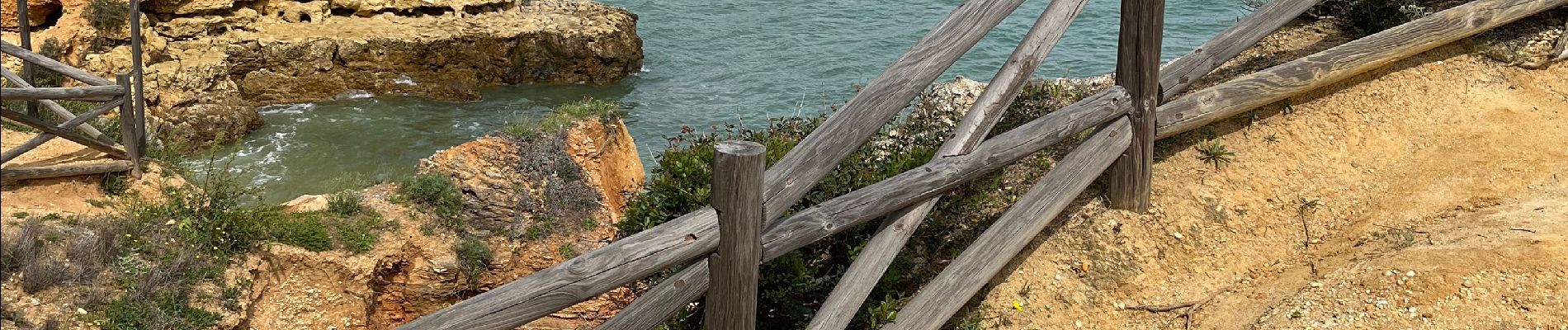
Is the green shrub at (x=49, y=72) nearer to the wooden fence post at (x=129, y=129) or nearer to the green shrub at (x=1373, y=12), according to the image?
the wooden fence post at (x=129, y=129)

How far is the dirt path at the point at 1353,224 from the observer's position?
5.32 metres

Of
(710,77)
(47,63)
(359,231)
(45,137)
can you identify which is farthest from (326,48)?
(359,231)

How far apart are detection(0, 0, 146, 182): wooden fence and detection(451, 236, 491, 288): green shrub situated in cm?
272

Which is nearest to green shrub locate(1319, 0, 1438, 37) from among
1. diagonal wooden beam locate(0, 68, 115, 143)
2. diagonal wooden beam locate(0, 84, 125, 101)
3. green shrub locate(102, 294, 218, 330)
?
green shrub locate(102, 294, 218, 330)

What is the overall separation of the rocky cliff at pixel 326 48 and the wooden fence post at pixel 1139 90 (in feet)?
38.4

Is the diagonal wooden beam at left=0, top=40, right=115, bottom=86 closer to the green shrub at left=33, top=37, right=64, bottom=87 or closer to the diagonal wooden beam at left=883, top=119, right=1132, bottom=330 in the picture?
the green shrub at left=33, top=37, right=64, bottom=87

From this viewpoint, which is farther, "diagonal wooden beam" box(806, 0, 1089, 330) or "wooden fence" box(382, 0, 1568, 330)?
"diagonal wooden beam" box(806, 0, 1089, 330)

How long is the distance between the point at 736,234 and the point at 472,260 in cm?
584

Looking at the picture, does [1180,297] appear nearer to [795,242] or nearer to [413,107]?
[795,242]

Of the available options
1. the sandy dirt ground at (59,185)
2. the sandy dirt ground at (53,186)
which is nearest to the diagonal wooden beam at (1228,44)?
the sandy dirt ground at (59,185)

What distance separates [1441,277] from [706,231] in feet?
11.4

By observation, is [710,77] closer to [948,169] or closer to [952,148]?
[952,148]

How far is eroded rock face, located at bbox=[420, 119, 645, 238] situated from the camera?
1010cm

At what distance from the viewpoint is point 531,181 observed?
416 inches
